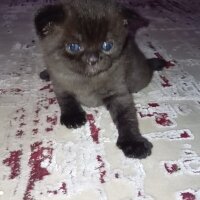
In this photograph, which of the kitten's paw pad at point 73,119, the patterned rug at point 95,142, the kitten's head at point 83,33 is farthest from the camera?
the kitten's paw pad at point 73,119

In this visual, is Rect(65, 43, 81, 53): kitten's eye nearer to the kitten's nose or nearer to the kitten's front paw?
the kitten's nose

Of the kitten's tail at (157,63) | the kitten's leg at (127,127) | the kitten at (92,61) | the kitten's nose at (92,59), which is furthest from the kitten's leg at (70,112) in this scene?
the kitten's tail at (157,63)

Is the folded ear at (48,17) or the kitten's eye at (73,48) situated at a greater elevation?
the folded ear at (48,17)

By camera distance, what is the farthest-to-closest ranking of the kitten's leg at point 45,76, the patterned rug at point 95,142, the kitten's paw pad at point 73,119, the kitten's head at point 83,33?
the kitten's leg at point 45,76
the kitten's paw pad at point 73,119
the kitten's head at point 83,33
the patterned rug at point 95,142

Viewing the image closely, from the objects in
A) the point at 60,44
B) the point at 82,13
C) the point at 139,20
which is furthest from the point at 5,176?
the point at 139,20

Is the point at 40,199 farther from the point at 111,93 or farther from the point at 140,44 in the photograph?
the point at 140,44

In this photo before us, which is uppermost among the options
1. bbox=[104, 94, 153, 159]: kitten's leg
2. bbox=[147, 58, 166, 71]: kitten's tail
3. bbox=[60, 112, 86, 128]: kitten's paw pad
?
bbox=[104, 94, 153, 159]: kitten's leg

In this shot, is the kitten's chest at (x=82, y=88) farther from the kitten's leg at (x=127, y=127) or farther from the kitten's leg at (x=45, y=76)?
the kitten's leg at (x=45, y=76)

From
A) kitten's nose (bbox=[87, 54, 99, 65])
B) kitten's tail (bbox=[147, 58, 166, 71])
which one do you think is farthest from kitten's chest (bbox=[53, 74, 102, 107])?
kitten's tail (bbox=[147, 58, 166, 71])
